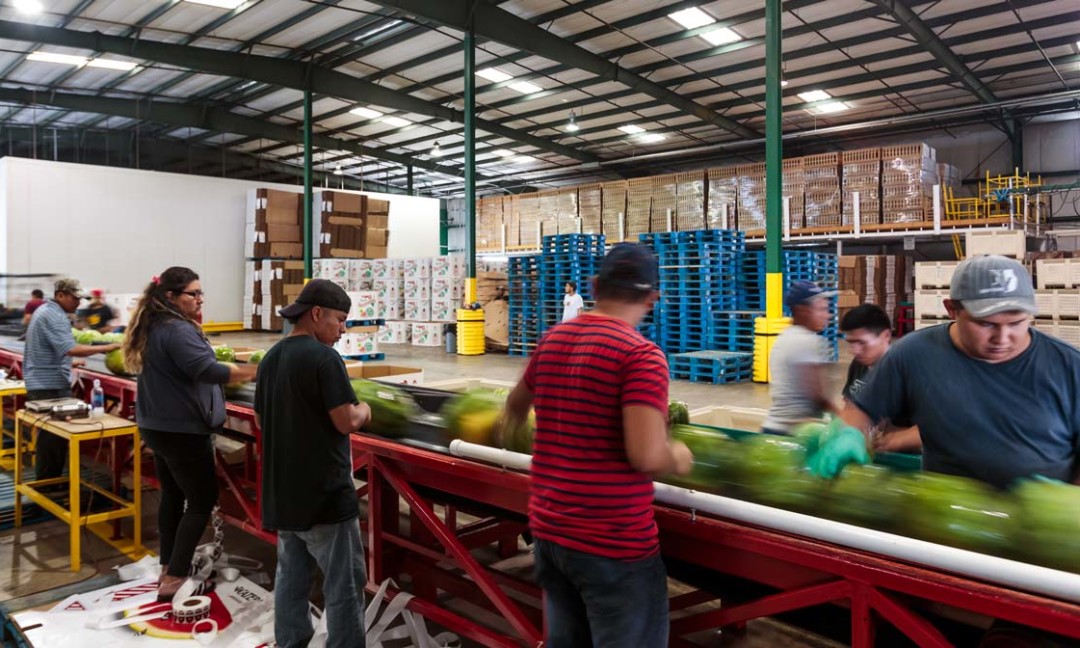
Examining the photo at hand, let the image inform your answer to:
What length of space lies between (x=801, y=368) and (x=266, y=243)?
56.3 feet

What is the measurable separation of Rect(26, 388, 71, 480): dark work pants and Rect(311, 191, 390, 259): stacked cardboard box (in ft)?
40.0

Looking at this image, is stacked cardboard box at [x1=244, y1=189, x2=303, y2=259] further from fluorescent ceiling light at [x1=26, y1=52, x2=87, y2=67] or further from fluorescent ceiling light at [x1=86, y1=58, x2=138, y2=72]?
fluorescent ceiling light at [x1=26, y1=52, x2=87, y2=67]

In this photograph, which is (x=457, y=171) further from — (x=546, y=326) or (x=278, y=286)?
(x=546, y=326)

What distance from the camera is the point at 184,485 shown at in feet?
11.9

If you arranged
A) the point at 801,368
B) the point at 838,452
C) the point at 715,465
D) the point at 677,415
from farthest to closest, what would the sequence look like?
the point at 801,368 → the point at 677,415 → the point at 715,465 → the point at 838,452

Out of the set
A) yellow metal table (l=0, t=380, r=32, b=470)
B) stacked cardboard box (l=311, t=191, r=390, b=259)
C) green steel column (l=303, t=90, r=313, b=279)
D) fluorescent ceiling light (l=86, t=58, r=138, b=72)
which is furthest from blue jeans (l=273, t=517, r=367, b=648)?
stacked cardboard box (l=311, t=191, r=390, b=259)

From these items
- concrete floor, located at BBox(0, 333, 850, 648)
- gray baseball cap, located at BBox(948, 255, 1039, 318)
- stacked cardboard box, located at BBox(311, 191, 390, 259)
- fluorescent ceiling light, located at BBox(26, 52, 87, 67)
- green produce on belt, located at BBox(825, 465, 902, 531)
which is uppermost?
fluorescent ceiling light, located at BBox(26, 52, 87, 67)

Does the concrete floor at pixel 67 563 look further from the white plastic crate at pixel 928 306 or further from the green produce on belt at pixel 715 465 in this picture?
the white plastic crate at pixel 928 306

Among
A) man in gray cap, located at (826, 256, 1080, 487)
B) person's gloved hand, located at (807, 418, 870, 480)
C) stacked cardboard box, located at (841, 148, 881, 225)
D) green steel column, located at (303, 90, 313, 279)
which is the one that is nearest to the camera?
man in gray cap, located at (826, 256, 1080, 487)

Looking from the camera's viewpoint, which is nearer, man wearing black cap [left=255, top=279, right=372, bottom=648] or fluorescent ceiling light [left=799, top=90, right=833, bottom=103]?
man wearing black cap [left=255, top=279, right=372, bottom=648]

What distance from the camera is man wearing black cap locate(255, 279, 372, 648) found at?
8.57 feet

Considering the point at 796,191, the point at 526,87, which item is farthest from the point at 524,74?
the point at 796,191

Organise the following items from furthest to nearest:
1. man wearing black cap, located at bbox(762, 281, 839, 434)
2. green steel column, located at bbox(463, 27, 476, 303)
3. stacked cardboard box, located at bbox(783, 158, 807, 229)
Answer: stacked cardboard box, located at bbox(783, 158, 807, 229), green steel column, located at bbox(463, 27, 476, 303), man wearing black cap, located at bbox(762, 281, 839, 434)

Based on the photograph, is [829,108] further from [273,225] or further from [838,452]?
[838,452]
